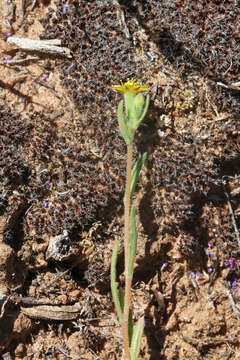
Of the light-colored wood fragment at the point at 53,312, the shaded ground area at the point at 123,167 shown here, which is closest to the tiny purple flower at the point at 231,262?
the shaded ground area at the point at 123,167

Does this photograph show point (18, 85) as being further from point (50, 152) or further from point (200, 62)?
point (200, 62)

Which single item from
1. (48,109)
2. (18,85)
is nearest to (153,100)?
(48,109)

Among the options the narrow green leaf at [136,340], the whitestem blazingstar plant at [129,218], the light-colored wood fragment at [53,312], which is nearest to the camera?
the whitestem blazingstar plant at [129,218]

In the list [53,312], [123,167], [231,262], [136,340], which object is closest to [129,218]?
[123,167]

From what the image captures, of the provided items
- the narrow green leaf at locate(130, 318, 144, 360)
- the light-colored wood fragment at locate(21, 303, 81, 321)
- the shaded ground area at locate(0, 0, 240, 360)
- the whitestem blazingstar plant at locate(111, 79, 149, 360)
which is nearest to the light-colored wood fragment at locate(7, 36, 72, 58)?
the shaded ground area at locate(0, 0, 240, 360)

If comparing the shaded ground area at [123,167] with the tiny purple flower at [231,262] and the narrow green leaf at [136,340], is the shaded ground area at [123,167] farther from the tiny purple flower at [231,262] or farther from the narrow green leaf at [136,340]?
the narrow green leaf at [136,340]
